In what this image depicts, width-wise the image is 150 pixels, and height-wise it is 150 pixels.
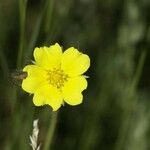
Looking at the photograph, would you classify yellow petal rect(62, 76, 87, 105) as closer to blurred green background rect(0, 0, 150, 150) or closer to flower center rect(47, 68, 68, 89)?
flower center rect(47, 68, 68, 89)

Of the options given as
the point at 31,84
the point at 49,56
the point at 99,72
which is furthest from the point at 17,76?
the point at 99,72

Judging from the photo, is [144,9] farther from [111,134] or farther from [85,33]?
[111,134]

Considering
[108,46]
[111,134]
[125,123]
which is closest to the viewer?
[125,123]

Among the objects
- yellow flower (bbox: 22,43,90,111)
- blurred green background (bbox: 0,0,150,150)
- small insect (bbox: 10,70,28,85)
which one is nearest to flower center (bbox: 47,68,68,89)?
yellow flower (bbox: 22,43,90,111)

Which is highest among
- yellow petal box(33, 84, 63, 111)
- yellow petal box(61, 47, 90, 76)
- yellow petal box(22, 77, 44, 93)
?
yellow petal box(61, 47, 90, 76)

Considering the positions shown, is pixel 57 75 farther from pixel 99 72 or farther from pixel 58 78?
pixel 99 72

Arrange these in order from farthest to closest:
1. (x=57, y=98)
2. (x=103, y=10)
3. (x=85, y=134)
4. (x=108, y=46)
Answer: (x=103, y=10), (x=108, y=46), (x=85, y=134), (x=57, y=98)

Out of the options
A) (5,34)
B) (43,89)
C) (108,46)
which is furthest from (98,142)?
(43,89)
